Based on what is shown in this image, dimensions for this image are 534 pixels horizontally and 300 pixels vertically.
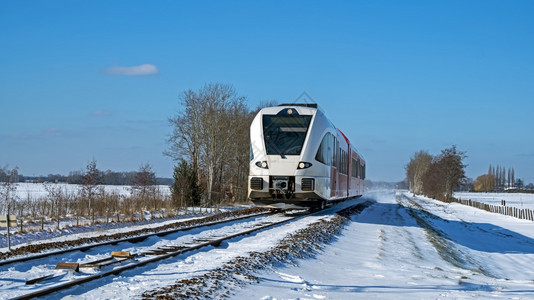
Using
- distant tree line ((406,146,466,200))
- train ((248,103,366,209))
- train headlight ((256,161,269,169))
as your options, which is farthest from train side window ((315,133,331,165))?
distant tree line ((406,146,466,200))

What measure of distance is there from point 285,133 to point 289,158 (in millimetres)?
1020

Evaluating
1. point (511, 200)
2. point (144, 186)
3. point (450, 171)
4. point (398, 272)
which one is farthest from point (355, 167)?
point (511, 200)

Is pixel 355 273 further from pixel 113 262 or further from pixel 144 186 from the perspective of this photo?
pixel 144 186

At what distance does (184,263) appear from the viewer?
9.95 m

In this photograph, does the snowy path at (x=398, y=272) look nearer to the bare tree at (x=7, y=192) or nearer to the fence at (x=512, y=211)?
the bare tree at (x=7, y=192)

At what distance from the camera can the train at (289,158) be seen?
1991 cm

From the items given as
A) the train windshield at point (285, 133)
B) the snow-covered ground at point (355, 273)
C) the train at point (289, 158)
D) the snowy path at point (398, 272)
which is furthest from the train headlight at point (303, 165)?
the snowy path at point (398, 272)

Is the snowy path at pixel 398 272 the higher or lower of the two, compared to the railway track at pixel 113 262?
lower

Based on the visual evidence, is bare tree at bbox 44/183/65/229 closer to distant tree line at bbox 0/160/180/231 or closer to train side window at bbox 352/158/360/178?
distant tree line at bbox 0/160/180/231

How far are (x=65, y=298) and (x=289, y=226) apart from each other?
1214 cm

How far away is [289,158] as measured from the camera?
65.6 feet

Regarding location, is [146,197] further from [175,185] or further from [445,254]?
[445,254]

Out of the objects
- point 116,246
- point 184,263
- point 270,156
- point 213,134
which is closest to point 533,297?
point 184,263

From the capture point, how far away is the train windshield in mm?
20109
